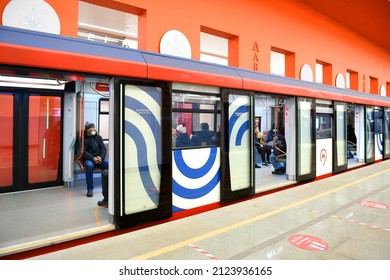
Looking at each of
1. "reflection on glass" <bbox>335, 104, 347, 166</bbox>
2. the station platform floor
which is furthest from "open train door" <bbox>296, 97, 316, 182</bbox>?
"reflection on glass" <bbox>335, 104, 347, 166</bbox>

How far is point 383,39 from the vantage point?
10688 millimetres

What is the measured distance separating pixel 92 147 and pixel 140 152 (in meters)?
2.30

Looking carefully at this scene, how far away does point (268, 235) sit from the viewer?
3.58 metres

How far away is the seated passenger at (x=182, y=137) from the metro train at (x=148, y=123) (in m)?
0.03

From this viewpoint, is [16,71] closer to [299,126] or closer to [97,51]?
[97,51]

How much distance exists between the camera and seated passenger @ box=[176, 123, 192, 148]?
4.15 m

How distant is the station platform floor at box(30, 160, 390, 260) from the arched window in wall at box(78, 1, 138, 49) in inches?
198

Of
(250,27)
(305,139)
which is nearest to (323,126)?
(305,139)

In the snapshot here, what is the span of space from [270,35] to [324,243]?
4.97m

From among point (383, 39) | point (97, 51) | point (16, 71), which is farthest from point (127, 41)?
point (383, 39)

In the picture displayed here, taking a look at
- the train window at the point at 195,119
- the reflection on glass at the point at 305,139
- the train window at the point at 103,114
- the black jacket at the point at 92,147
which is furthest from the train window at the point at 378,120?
the black jacket at the point at 92,147

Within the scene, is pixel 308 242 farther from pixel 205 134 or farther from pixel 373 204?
pixel 373 204

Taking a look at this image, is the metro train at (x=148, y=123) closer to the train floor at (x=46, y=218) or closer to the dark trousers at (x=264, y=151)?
the train floor at (x=46, y=218)

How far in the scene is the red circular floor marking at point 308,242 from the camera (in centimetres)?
323
